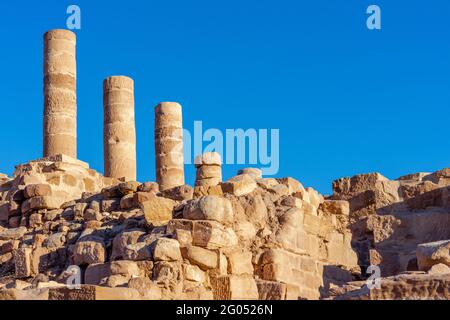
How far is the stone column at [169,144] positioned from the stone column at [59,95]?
2625mm

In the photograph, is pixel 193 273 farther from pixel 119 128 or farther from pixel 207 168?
pixel 119 128

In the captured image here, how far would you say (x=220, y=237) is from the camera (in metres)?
10.4

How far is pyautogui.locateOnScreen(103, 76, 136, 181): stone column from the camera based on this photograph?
2192cm

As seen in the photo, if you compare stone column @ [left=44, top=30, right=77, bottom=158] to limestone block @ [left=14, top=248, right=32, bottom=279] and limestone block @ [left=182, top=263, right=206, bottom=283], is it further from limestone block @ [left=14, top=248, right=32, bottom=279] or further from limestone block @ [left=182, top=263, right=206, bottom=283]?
limestone block @ [left=182, top=263, right=206, bottom=283]

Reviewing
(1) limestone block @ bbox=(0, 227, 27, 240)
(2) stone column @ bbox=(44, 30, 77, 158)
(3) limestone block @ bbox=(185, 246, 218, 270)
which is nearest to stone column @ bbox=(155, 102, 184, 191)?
(2) stone column @ bbox=(44, 30, 77, 158)

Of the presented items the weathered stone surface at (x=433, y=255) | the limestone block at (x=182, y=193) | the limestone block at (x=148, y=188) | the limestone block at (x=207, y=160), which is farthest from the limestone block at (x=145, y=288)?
the limestone block at (x=207, y=160)

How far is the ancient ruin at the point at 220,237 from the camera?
9453 millimetres

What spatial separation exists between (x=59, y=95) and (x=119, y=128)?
6.07 ft

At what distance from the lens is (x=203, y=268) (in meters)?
10.0

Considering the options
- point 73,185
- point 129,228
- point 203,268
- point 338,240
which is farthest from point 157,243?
point 73,185

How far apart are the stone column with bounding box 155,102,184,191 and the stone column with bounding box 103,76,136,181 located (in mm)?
957

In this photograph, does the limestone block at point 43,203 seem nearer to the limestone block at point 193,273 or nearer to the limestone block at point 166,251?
the limestone block at point 166,251
